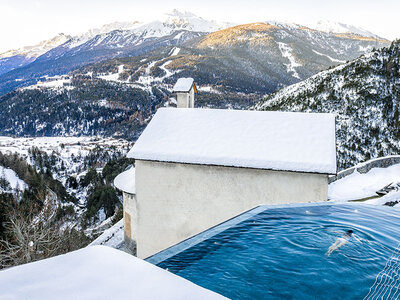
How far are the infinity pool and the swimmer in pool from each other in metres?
0.07

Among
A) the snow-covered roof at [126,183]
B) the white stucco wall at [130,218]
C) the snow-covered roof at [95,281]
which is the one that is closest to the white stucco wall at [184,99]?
the snow-covered roof at [126,183]

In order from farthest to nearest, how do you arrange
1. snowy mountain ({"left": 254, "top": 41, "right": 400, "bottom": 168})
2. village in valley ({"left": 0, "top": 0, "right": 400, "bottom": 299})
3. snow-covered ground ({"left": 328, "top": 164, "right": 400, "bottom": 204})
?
snowy mountain ({"left": 254, "top": 41, "right": 400, "bottom": 168})
snow-covered ground ({"left": 328, "top": 164, "right": 400, "bottom": 204})
village in valley ({"left": 0, "top": 0, "right": 400, "bottom": 299})

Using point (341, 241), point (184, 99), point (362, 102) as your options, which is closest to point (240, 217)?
point (341, 241)

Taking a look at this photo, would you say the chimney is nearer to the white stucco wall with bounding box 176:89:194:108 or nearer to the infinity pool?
the white stucco wall with bounding box 176:89:194:108

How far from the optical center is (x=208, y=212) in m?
14.0

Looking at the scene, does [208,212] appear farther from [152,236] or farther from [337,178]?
[337,178]

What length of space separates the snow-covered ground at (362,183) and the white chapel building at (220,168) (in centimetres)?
758

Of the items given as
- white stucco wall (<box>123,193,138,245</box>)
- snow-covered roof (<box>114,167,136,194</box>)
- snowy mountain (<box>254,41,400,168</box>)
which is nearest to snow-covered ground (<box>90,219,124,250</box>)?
white stucco wall (<box>123,193,138,245</box>)

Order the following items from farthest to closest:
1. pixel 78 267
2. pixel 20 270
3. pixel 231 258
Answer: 1. pixel 231 258
2. pixel 78 267
3. pixel 20 270

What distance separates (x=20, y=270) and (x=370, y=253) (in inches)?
191

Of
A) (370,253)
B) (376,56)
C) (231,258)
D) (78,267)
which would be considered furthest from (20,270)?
(376,56)

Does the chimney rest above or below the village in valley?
above

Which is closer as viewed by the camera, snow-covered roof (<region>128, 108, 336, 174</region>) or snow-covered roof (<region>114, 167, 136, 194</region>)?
snow-covered roof (<region>128, 108, 336, 174</region>)

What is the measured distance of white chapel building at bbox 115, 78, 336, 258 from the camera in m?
12.9
